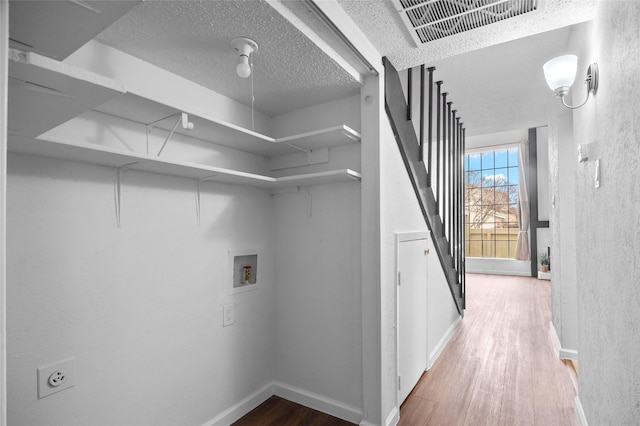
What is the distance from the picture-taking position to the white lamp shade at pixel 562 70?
1.85 metres

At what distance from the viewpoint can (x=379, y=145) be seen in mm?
2062

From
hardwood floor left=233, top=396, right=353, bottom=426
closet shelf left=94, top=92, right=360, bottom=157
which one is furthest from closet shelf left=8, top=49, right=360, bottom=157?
hardwood floor left=233, top=396, right=353, bottom=426

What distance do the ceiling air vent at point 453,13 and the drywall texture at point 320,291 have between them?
102cm

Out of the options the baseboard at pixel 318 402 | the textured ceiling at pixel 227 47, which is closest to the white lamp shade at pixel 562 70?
the textured ceiling at pixel 227 47

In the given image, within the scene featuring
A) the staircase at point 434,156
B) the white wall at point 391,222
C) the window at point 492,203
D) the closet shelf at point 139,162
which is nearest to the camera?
the closet shelf at point 139,162

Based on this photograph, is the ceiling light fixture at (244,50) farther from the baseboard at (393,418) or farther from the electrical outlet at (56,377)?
the baseboard at (393,418)

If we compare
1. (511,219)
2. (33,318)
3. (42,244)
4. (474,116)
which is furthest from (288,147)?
(511,219)

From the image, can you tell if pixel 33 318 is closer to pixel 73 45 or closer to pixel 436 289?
pixel 73 45

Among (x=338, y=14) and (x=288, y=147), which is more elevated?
(x=338, y=14)

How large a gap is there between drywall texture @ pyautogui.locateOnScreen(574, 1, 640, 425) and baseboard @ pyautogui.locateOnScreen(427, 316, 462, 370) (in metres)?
1.29

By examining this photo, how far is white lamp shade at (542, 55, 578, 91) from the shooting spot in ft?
6.06

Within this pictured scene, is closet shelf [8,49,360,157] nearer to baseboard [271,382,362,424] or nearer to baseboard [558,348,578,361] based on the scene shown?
baseboard [271,382,362,424]

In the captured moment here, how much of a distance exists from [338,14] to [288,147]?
37.4 inches

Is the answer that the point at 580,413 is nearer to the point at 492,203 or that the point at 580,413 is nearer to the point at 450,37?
the point at 450,37
